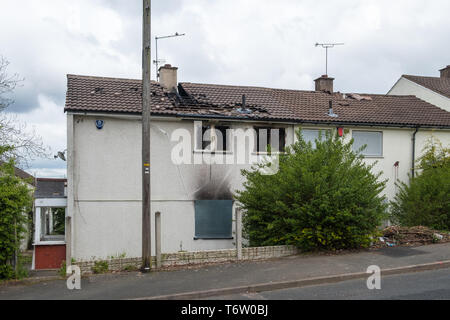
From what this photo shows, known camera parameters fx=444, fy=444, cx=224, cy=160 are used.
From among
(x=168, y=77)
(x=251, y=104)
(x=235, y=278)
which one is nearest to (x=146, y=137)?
(x=235, y=278)

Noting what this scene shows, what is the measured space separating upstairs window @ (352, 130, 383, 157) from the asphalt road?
8592 millimetres

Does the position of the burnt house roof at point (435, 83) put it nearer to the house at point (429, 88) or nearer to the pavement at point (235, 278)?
the house at point (429, 88)

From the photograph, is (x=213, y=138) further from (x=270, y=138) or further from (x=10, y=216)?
(x=10, y=216)

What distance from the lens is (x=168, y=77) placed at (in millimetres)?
17734

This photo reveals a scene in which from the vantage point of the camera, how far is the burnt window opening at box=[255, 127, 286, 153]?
1616 cm

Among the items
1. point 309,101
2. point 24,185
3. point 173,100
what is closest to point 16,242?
point 24,185

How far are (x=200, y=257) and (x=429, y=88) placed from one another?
53.6ft

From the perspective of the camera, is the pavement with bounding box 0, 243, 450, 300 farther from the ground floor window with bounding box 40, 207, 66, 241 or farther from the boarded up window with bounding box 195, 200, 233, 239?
the ground floor window with bounding box 40, 207, 66, 241

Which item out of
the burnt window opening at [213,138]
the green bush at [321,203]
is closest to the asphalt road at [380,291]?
the green bush at [321,203]

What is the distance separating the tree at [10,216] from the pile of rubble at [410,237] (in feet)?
30.5

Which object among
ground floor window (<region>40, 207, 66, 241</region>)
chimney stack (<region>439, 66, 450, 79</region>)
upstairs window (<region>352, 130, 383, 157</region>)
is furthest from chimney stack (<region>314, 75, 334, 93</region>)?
ground floor window (<region>40, 207, 66, 241</region>)

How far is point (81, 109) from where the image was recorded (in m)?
14.2

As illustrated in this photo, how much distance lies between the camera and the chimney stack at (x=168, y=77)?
17.7 m

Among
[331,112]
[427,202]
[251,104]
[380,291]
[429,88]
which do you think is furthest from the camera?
[429,88]
